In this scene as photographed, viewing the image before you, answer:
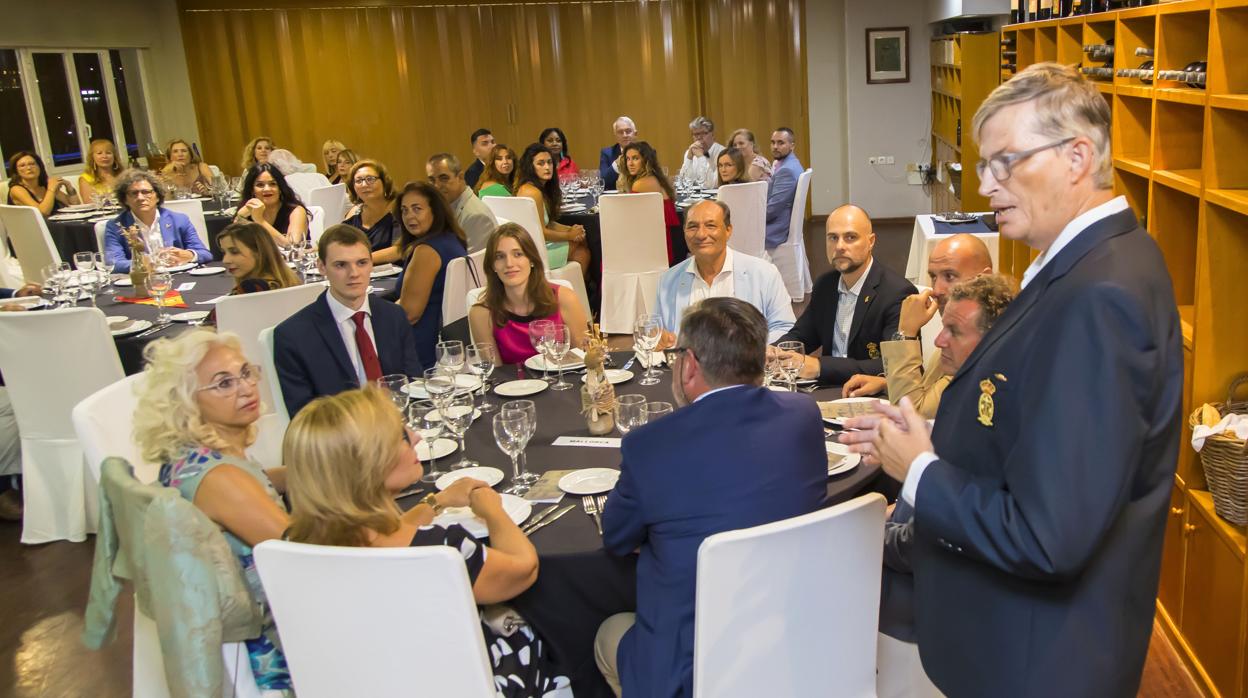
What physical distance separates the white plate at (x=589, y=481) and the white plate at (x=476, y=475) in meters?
0.17

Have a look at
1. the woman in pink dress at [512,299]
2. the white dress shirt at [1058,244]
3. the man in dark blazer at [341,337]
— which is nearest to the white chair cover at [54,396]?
the man in dark blazer at [341,337]

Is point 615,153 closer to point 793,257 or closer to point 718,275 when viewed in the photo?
point 793,257

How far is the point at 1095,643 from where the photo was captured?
1609 millimetres

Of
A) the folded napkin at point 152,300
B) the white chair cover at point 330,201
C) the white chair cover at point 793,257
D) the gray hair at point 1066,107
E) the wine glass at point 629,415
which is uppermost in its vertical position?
the gray hair at point 1066,107

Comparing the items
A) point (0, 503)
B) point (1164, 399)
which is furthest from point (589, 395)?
point (0, 503)

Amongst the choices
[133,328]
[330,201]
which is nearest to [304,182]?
[330,201]

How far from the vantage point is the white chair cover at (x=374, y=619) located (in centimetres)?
184

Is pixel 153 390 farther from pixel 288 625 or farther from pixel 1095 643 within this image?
pixel 1095 643

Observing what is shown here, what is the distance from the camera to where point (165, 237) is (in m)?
6.48

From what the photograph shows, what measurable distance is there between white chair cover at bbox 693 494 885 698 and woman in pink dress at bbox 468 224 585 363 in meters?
2.17

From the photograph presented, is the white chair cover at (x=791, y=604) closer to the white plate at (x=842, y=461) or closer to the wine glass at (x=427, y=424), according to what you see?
the white plate at (x=842, y=461)

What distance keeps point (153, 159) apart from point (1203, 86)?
1092cm

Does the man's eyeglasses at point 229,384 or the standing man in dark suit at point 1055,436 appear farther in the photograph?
the man's eyeglasses at point 229,384

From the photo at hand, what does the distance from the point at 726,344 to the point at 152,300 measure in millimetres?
4060
